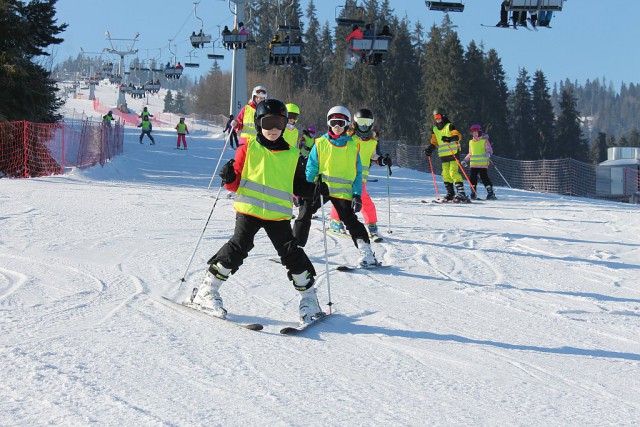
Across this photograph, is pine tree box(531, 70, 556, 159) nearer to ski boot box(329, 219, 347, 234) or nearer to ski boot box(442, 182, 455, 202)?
ski boot box(442, 182, 455, 202)

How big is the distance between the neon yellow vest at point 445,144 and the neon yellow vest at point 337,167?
7.41 metres

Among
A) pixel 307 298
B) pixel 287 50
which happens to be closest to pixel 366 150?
pixel 307 298

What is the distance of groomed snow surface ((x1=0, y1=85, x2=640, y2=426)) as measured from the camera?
3.46m

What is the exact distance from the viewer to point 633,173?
126 ft

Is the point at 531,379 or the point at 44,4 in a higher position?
the point at 44,4

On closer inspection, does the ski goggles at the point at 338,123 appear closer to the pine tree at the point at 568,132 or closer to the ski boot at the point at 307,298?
the ski boot at the point at 307,298

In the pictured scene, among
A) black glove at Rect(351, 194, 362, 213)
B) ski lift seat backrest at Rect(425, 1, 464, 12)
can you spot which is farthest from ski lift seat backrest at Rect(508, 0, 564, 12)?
black glove at Rect(351, 194, 362, 213)

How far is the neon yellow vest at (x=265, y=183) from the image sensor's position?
197 inches

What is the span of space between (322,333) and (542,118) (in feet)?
230

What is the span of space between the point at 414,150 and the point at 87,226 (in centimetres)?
2932

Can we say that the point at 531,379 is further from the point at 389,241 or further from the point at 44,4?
the point at 44,4

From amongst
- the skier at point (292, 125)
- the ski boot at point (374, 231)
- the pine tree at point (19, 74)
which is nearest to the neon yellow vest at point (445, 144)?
the skier at point (292, 125)

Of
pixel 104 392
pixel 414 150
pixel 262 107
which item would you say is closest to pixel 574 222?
pixel 262 107

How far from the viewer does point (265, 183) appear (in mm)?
5000
